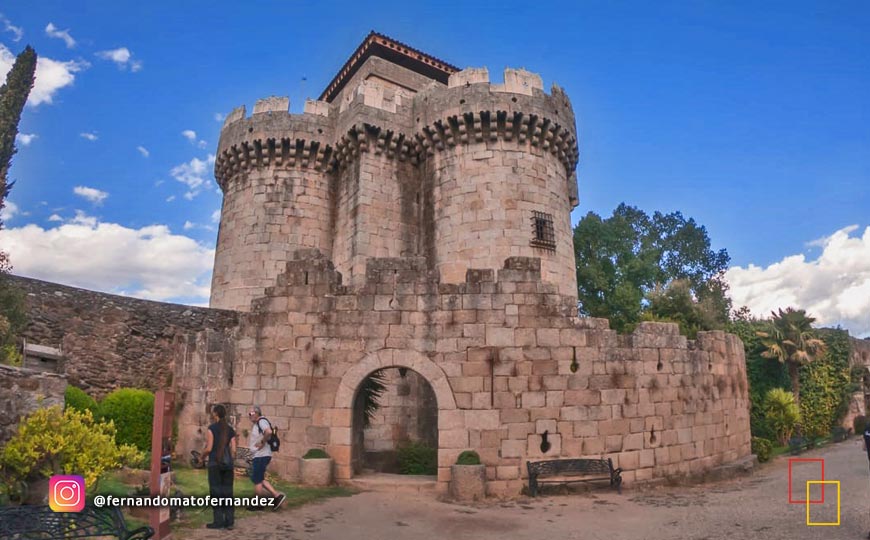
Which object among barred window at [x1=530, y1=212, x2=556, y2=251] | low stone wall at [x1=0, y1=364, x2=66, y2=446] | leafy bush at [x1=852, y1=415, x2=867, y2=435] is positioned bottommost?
leafy bush at [x1=852, y1=415, x2=867, y2=435]

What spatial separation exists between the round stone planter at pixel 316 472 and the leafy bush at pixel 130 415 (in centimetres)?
439

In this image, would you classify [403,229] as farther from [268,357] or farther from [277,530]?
[277,530]

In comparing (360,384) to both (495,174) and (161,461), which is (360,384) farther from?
(495,174)

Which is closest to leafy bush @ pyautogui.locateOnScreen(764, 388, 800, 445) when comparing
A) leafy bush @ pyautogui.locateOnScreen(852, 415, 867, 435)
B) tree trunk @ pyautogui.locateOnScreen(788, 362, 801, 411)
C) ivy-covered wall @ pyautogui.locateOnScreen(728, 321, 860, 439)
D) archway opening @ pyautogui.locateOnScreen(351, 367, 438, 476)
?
ivy-covered wall @ pyautogui.locateOnScreen(728, 321, 860, 439)

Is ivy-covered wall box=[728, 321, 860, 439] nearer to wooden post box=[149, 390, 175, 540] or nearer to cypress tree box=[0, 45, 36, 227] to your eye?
wooden post box=[149, 390, 175, 540]

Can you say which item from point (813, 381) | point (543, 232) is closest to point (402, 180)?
point (543, 232)

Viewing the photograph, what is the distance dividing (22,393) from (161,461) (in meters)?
1.89

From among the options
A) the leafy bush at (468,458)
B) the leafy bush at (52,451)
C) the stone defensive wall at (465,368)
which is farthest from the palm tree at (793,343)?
the leafy bush at (52,451)

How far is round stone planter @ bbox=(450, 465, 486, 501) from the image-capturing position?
998cm

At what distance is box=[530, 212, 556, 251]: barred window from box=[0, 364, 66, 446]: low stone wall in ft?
42.1

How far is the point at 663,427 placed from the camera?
11.9 meters

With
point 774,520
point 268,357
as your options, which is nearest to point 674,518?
point 774,520

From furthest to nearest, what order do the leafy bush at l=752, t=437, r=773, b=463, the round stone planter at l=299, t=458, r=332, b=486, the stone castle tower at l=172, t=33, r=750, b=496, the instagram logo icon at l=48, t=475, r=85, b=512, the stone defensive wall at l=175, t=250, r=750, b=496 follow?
the leafy bush at l=752, t=437, r=773, b=463
the stone castle tower at l=172, t=33, r=750, b=496
the stone defensive wall at l=175, t=250, r=750, b=496
the round stone planter at l=299, t=458, r=332, b=486
the instagram logo icon at l=48, t=475, r=85, b=512

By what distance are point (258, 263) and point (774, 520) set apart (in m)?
16.1
